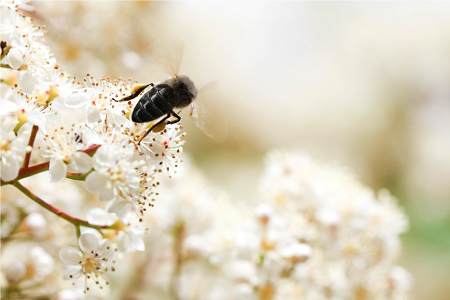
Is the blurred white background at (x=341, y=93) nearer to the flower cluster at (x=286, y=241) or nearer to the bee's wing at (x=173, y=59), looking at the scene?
the flower cluster at (x=286, y=241)

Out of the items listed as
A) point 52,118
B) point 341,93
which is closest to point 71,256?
point 52,118

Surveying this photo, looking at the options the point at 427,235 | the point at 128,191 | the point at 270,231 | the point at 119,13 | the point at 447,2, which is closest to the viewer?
the point at 128,191

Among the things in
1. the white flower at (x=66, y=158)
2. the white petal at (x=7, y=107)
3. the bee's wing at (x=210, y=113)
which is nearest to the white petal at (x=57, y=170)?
the white flower at (x=66, y=158)

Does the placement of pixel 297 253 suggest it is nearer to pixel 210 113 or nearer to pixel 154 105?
pixel 210 113

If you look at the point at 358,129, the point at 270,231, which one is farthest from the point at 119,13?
the point at 358,129

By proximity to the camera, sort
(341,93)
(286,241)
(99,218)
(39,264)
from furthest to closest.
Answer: (341,93) → (286,241) → (39,264) → (99,218)

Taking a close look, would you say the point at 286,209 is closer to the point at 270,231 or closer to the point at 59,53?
the point at 270,231

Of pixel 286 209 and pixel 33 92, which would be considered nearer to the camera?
pixel 33 92
